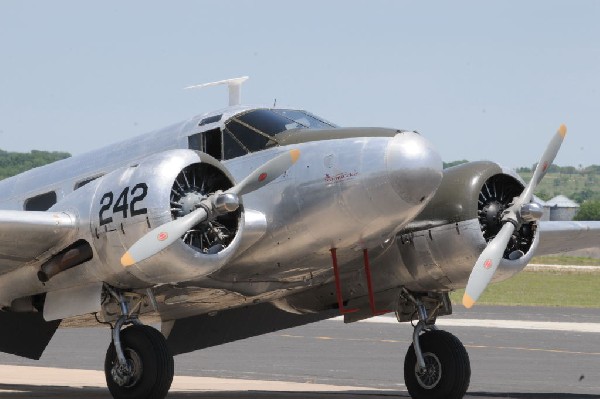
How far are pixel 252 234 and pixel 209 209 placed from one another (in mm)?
746

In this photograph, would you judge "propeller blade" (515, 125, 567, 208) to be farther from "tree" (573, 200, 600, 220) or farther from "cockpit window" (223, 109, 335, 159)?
"tree" (573, 200, 600, 220)

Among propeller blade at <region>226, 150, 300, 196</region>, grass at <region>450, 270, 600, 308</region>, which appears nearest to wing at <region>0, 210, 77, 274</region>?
propeller blade at <region>226, 150, 300, 196</region>

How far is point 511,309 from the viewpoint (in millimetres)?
41438

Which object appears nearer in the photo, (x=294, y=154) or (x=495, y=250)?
(x=294, y=154)

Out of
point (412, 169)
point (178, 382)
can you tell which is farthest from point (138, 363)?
point (178, 382)

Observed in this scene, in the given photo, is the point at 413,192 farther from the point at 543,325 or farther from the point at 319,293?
the point at 543,325

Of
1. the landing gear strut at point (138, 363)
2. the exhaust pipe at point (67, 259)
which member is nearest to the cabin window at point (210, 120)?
the exhaust pipe at point (67, 259)

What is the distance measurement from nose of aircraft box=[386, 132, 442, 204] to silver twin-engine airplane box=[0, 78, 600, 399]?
0.07 ft

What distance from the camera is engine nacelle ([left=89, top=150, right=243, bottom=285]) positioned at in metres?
13.0

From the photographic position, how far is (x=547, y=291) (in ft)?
179

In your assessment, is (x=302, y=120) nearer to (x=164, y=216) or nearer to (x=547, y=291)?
(x=164, y=216)

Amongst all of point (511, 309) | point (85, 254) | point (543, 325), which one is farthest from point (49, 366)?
point (511, 309)

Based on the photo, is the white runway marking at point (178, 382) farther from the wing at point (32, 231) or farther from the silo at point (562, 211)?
the silo at point (562, 211)

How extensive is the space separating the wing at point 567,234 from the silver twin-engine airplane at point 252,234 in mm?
1500
